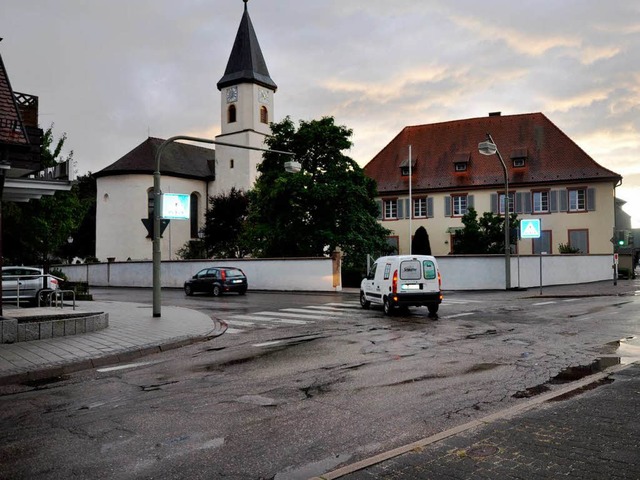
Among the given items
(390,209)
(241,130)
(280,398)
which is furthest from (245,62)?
(280,398)

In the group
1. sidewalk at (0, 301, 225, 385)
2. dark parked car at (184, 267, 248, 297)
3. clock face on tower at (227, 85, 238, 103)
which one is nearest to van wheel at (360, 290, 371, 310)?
sidewalk at (0, 301, 225, 385)

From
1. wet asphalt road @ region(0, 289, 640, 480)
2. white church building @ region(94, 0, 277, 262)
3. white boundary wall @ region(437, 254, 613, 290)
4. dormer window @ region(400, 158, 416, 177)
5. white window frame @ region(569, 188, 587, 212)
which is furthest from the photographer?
white church building @ region(94, 0, 277, 262)

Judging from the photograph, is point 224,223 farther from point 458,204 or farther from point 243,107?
point 458,204

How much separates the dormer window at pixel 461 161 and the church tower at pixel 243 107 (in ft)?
70.5

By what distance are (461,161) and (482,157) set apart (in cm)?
209

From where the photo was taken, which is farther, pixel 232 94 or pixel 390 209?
pixel 232 94

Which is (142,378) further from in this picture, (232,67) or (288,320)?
(232,67)

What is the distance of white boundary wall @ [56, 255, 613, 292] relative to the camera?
1297 inches

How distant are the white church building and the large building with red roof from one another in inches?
582

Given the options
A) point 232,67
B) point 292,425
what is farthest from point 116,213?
Result: point 292,425

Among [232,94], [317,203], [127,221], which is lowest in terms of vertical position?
[317,203]

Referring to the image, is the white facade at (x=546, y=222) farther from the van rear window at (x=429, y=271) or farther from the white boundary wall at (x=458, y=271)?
the van rear window at (x=429, y=271)

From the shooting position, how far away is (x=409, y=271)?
59.7 ft

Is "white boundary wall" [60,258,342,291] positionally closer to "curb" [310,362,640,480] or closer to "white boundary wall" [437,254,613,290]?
"white boundary wall" [437,254,613,290]
